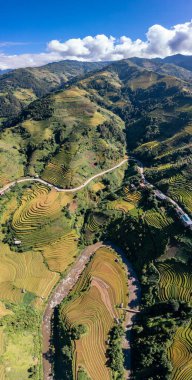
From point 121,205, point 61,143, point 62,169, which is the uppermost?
point 61,143

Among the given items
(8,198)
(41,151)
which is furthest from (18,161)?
(8,198)

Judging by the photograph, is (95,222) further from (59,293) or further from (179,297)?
(179,297)

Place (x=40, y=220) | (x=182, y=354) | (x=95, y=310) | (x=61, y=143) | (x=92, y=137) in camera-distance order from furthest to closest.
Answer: (x=92, y=137) → (x=61, y=143) → (x=40, y=220) → (x=95, y=310) → (x=182, y=354)

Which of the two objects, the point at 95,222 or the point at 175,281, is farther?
the point at 95,222

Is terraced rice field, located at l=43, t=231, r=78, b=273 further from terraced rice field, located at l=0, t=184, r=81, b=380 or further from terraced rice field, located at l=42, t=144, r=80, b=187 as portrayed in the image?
terraced rice field, located at l=42, t=144, r=80, b=187

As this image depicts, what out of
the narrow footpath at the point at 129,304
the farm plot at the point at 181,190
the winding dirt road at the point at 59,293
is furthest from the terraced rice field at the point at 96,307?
the farm plot at the point at 181,190

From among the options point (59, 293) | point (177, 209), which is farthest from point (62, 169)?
point (59, 293)

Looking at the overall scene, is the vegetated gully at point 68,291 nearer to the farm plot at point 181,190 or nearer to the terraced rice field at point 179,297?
the terraced rice field at point 179,297
